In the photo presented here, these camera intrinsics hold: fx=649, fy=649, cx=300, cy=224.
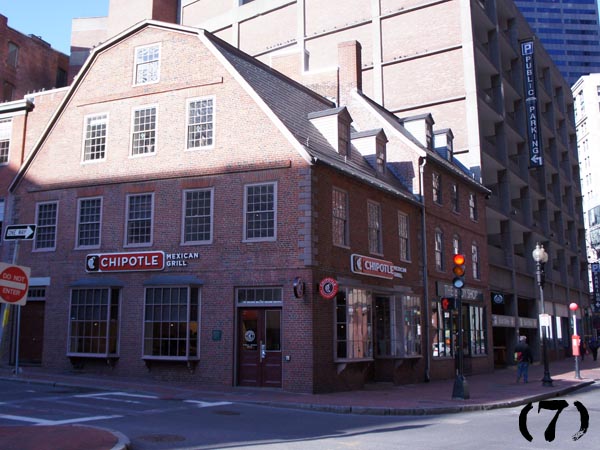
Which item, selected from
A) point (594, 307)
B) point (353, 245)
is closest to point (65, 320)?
point (353, 245)

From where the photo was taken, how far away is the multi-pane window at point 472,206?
109 feet

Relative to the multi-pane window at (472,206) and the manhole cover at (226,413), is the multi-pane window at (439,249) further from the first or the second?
the manhole cover at (226,413)

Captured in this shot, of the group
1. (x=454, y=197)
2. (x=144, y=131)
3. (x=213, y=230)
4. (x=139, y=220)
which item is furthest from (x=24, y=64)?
(x=454, y=197)

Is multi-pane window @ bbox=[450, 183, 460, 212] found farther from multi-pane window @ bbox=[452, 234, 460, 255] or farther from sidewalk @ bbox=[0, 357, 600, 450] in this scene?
sidewalk @ bbox=[0, 357, 600, 450]

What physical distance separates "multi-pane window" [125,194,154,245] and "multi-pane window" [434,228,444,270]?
41.6ft

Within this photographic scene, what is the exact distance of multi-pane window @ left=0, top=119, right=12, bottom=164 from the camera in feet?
92.8

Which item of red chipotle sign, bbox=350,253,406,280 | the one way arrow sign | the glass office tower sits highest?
the glass office tower

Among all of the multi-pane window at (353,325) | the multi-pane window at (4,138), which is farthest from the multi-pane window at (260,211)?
the multi-pane window at (4,138)

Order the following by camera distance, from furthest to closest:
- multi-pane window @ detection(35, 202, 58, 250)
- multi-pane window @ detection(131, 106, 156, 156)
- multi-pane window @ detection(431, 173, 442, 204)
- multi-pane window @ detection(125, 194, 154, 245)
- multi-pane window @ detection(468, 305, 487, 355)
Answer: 1. multi-pane window @ detection(468, 305, 487, 355)
2. multi-pane window @ detection(431, 173, 442, 204)
3. multi-pane window @ detection(35, 202, 58, 250)
4. multi-pane window @ detection(131, 106, 156, 156)
5. multi-pane window @ detection(125, 194, 154, 245)

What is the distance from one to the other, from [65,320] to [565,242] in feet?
139

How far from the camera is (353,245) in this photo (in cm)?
2247

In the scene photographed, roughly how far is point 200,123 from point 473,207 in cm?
1676

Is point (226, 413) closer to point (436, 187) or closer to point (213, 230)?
point (213, 230)

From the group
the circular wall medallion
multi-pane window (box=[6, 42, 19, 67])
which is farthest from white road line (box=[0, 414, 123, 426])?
multi-pane window (box=[6, 42, 19, 67])
